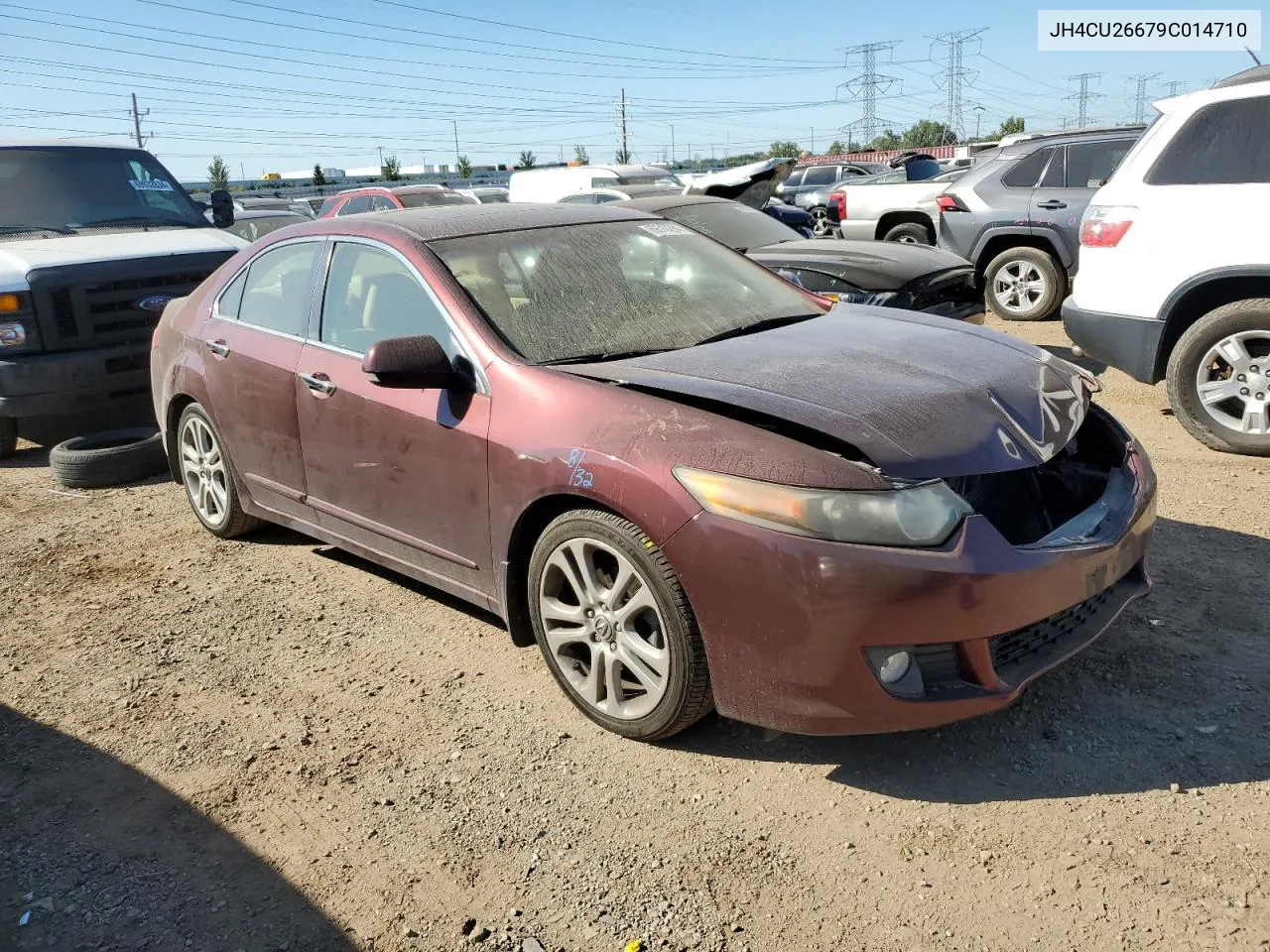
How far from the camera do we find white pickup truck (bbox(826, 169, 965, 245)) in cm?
1238

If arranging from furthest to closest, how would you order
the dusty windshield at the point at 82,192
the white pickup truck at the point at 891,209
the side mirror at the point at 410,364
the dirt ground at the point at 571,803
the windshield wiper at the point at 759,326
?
the white pickup truck at the point at 891,209 → the dusty windshield at the point at 82,192 → the windshield wiper at the point at 759,326 → the side mirror at the point at 410,364 → the dirt ground at the point at 571,803

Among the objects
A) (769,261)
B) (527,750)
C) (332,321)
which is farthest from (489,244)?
(769,261)

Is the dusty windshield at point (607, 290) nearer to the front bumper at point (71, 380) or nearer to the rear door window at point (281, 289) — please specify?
the rear door window at point (281, 289)

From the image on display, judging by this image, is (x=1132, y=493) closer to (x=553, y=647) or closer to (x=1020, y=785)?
(x=1020, y=785)

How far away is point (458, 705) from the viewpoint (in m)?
3.61

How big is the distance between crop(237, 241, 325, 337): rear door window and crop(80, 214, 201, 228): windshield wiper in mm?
3984

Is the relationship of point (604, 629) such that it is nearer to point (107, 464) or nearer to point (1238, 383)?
point (1238, 383)

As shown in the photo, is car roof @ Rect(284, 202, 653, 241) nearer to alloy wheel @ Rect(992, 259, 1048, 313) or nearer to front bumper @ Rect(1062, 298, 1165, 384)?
front bumper @ Rect(1062, 298, 1165, 384)

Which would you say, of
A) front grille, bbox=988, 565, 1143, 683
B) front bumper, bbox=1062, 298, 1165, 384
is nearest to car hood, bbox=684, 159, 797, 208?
front bumper, bbox=1062, 298, 1165, 384

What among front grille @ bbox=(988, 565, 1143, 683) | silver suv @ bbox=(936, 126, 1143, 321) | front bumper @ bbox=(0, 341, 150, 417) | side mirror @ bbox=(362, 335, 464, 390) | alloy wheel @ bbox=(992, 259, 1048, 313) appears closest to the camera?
front grille @ bbox=(988, 565, 1143, 683)

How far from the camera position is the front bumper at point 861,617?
8.87ft

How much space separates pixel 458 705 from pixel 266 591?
1.54 meters

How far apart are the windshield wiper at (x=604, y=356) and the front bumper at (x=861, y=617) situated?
2.95 ft

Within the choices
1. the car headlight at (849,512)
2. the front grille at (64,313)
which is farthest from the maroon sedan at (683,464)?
the front grille at (64,313)
